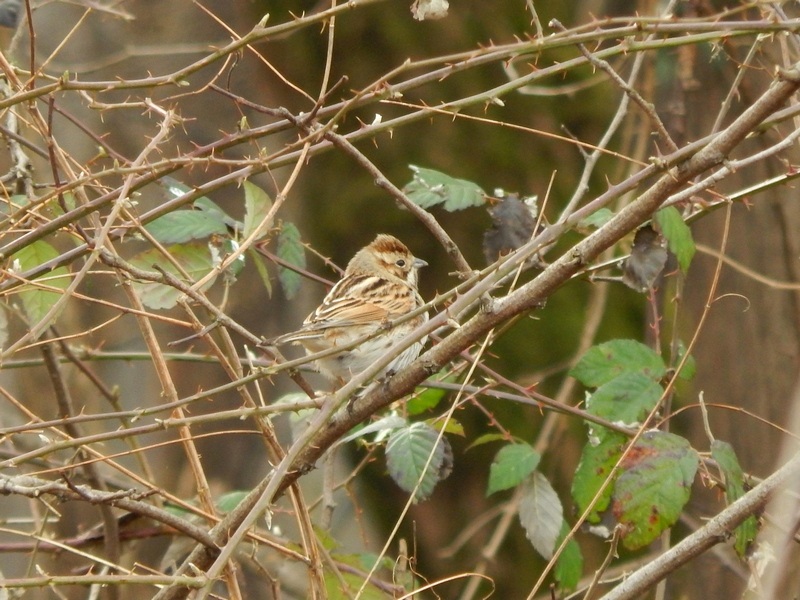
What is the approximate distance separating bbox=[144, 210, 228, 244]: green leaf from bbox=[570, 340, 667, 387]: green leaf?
107 centimetres

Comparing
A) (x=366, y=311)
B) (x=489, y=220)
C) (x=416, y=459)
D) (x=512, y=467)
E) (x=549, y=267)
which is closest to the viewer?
(x=549, y=267)

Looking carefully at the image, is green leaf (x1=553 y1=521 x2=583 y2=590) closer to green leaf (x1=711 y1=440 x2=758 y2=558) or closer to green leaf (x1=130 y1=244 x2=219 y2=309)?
green leaf (x1=711 y1=440 x2=758 y2=558)

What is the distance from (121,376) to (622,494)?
19.3ft

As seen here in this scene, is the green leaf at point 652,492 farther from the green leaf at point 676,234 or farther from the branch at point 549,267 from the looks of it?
the branch at point 549,267

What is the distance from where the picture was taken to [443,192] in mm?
3154

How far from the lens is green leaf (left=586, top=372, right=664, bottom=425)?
9.53 feet

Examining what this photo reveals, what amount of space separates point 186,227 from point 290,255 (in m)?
0.33

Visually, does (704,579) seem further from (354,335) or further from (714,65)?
(714,65)

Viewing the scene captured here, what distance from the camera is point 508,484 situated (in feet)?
9.78

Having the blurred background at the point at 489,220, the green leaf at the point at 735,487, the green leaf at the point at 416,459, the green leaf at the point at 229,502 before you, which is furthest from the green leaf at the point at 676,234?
the blurred background at the point at 489,220

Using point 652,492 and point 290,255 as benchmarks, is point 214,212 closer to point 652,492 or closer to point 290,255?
point 290,255

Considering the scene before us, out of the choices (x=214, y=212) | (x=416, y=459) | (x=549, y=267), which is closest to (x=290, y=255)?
(x=214, y=212)

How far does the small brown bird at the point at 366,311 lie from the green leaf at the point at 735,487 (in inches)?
47.4

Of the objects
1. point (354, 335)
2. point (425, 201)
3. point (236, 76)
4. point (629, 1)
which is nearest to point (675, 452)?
point (425, 201)
